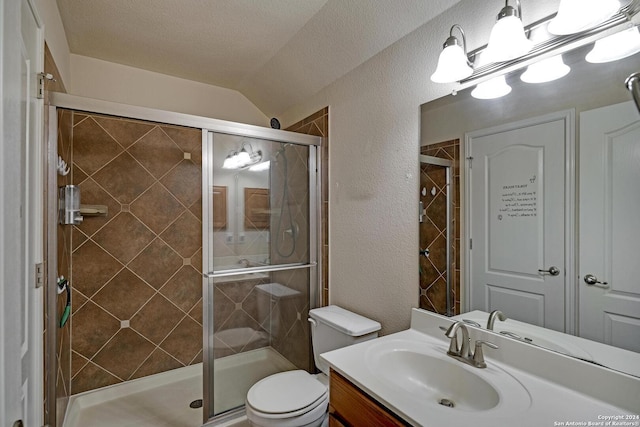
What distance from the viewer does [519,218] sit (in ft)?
3.93

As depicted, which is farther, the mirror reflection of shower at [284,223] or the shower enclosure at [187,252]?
the mirror reflection of shower at [284,223]

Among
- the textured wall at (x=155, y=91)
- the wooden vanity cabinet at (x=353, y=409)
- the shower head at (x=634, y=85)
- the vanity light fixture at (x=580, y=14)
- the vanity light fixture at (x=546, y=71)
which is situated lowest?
the wooden vanity cabinet at (x=353, y=409)

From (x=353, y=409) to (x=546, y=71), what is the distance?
4.56ft

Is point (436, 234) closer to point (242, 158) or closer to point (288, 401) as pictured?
point (288, 401)

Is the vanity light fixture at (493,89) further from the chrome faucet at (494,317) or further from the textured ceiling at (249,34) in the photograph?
the chrome faucet at (494,317)

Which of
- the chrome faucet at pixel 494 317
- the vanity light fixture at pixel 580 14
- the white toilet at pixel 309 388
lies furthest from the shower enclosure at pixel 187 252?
the vanity light fixture at pixel 580 14

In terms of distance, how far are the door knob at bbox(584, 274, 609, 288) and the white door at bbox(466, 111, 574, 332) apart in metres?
0.06

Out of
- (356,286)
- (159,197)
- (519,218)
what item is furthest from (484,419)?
(159,197)

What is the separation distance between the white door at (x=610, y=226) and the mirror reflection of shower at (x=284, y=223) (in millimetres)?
1621

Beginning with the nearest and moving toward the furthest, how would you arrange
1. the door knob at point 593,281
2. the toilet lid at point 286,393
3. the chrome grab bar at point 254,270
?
the door knob at point 593,281
the toilet lid at point 286,393
the chrome grab bar at point 254,270

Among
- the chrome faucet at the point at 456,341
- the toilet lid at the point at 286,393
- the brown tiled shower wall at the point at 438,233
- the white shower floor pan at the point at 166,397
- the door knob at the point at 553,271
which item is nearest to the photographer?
the door knob at the point at 553,271

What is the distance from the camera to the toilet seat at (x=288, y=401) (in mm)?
1494

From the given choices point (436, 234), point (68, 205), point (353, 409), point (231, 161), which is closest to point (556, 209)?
point (436, 234)

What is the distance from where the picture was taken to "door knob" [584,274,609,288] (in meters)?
0.99
